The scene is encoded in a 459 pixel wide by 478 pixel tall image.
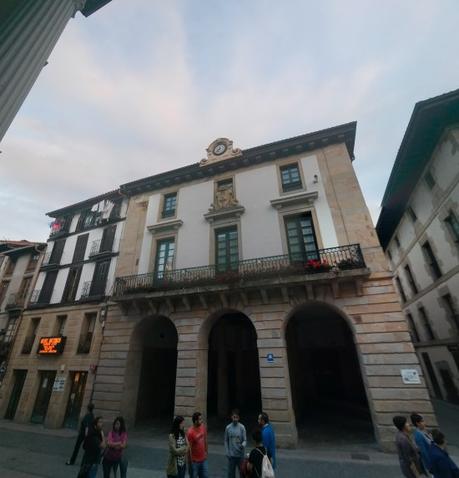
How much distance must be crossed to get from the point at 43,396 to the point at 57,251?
9.53 m

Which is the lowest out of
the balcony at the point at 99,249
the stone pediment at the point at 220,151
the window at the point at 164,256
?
the window at the point at 164,256

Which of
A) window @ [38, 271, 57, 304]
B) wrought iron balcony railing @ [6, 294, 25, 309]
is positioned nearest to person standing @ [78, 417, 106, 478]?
window @ [38, 271, 57, 304]

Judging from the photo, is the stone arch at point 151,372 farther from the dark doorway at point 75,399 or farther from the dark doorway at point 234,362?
the dark doorway at point 75,399

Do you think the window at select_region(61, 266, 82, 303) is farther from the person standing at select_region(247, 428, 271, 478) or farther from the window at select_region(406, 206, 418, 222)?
the window at select_region(406, 206, 418, 222)

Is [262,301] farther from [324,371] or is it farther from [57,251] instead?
[57,251]

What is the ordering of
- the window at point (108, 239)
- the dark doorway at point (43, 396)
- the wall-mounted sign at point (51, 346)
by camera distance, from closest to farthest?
the dark doorway at point (43, 396) < the wall-mounted sign at point (51, 346) < the window at point (108, 239)

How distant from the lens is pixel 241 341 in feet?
49.4

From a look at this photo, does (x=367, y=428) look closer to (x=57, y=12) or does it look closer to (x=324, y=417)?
(x=324, y=417)

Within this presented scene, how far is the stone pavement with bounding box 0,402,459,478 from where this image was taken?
681cm

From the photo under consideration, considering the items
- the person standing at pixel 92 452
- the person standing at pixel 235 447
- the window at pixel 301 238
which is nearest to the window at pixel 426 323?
the window at pixel 301 238

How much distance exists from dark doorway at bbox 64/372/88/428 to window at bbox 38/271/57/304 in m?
5.99

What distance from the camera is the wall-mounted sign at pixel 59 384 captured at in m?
13.5

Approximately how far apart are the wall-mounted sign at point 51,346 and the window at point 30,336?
4.54 ft

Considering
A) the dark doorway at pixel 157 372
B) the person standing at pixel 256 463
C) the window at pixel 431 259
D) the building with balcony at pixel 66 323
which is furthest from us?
the window at pixel 431 259
